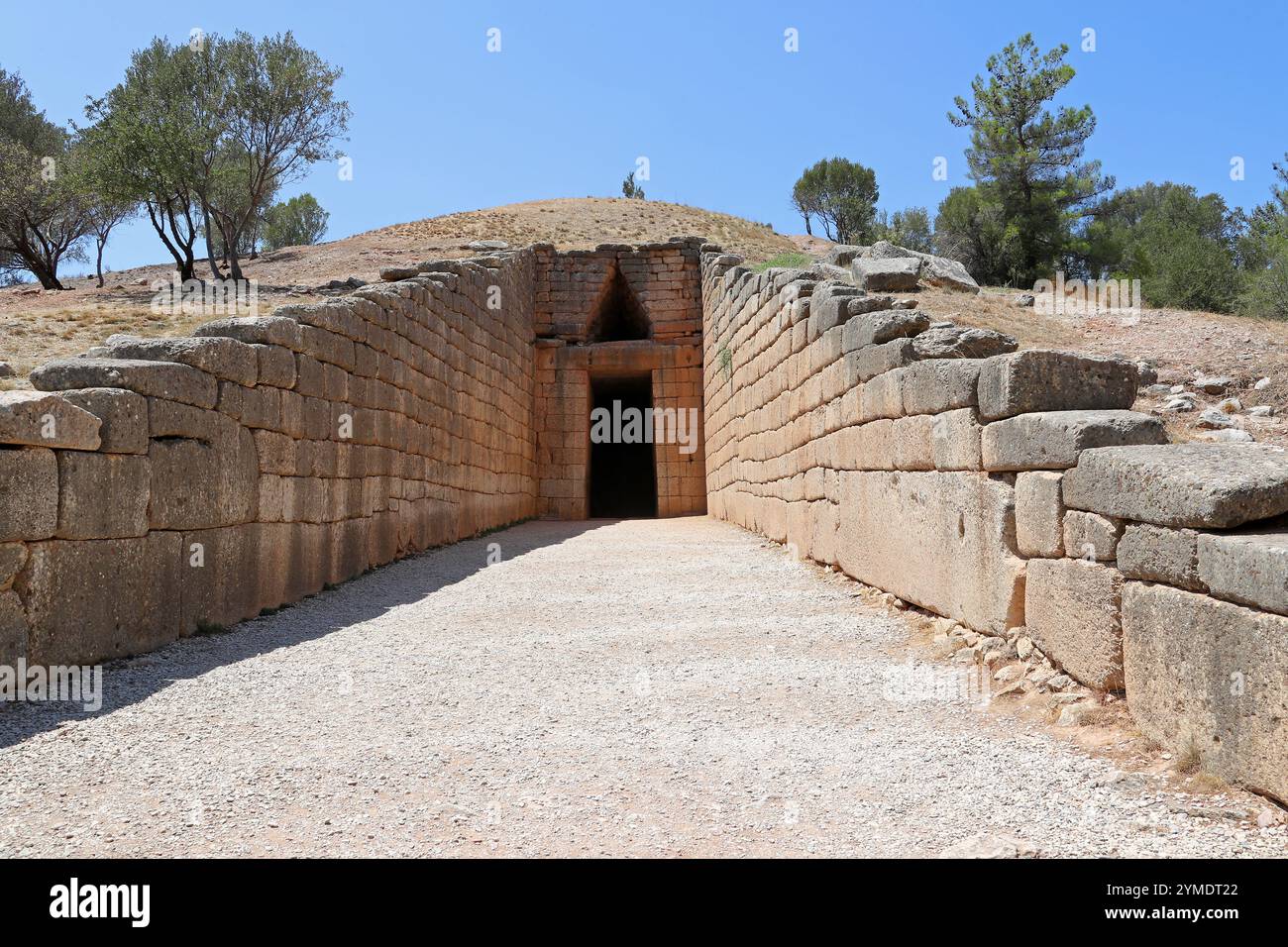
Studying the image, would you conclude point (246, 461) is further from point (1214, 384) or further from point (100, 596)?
point (1214, 384)

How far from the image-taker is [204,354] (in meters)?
5.49

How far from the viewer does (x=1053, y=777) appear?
3096mm

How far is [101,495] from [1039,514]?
4.63m

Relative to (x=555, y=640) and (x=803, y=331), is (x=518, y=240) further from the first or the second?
(x=555, y=640)

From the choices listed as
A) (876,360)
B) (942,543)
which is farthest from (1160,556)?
(876,360)

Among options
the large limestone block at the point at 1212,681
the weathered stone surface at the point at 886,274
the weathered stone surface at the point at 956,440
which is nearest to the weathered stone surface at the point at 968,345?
the weathered stone surface at the point at 956,440

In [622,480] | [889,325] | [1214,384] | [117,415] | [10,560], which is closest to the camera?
[10,560]

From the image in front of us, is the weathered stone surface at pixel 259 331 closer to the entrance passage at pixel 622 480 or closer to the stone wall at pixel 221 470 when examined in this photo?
the stone wall at pixel 221 470

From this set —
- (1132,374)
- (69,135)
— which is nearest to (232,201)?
(69,135)

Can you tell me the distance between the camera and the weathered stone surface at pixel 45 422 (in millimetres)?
3969

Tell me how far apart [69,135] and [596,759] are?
106 ft

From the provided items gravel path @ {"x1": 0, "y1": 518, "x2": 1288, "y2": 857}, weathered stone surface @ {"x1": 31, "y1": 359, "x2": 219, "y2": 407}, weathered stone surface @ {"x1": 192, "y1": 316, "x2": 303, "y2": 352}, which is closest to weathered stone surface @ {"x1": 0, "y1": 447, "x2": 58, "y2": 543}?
weathered stone surface @ {"x1": 31, "y1": 359, "x2": 219, "y2": 407}

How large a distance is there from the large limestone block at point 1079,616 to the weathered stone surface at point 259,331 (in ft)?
16.9

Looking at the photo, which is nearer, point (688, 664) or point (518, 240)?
point (688, 664)
